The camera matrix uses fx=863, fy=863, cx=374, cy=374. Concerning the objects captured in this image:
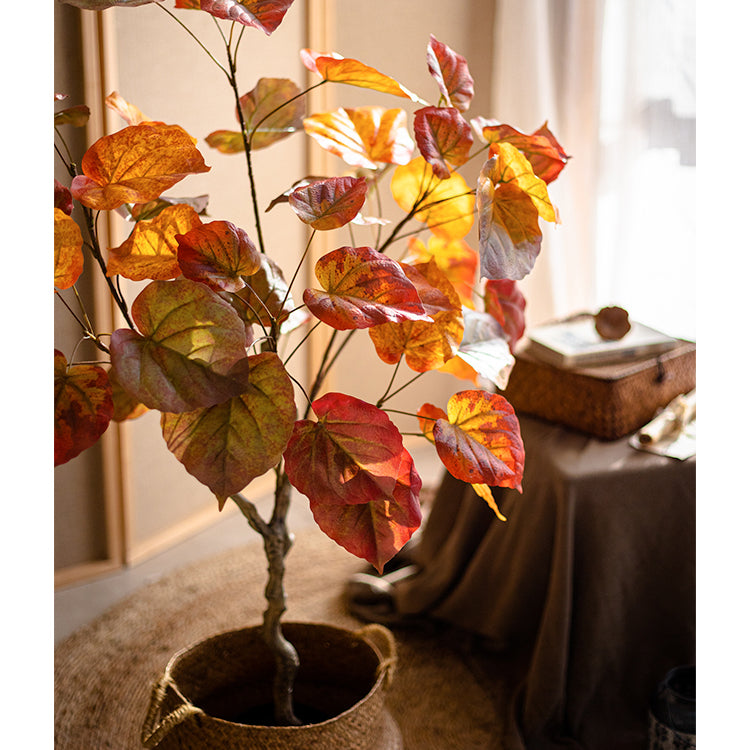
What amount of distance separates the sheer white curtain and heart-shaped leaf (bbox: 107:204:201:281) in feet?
5.37

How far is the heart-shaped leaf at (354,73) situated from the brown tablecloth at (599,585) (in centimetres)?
77

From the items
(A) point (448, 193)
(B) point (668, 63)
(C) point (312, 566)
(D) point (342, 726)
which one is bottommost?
(C) point (312, 566)

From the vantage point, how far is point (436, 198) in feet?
3.18

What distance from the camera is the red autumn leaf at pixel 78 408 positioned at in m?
0.72

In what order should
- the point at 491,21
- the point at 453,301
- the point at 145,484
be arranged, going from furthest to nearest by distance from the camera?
the point at 491,21 < the point at 145,484 < the point at 453,301

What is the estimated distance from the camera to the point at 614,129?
227 centimetres

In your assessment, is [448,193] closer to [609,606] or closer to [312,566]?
[609,606]

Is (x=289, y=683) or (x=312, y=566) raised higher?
(x=289, y=683)

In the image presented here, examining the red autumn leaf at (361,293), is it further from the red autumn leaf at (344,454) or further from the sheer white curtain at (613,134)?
the sheer white curtain at (613,134)

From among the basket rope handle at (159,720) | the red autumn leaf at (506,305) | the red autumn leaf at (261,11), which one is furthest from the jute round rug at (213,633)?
the red autumn leaf at (261,11)

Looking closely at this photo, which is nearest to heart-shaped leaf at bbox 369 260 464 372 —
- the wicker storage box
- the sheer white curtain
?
the wicker storage box
